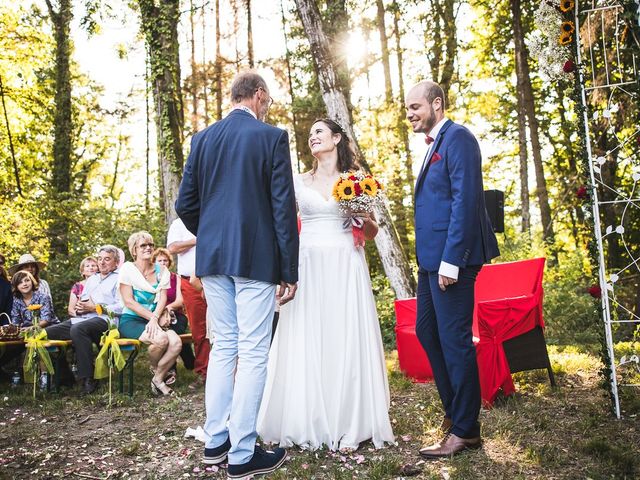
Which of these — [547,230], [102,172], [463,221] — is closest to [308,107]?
[547,230]

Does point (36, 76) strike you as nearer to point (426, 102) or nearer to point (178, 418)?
point (178, 418)

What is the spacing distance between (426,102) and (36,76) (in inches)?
682

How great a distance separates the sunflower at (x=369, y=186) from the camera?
3953 millimetres

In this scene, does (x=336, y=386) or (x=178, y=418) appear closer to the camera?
(x=336, y=386)

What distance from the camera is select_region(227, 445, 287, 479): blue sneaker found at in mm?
3268

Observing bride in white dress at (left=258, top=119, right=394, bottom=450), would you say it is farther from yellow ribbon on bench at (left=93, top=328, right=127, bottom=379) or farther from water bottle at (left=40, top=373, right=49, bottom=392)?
water bottle at (left=40, top=373, right=49, bottom=392)

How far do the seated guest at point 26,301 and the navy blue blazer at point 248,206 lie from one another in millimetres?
5045

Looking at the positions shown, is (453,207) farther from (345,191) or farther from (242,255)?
(242,255)

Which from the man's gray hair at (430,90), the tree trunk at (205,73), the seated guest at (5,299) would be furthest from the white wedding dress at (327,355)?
the tree trunk at (205,73)

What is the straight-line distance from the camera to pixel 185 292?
638cm

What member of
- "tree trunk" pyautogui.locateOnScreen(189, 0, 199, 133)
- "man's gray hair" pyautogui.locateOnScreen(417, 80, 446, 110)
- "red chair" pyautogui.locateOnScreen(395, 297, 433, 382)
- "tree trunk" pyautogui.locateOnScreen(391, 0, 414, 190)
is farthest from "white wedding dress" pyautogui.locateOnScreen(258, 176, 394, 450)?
"tree trunk" pyautogui.locateOnScreen(189, 0, 199, 133)

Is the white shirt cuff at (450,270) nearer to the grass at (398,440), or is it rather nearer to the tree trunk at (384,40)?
the grass at (398,440)

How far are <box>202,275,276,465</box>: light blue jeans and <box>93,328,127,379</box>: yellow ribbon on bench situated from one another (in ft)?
8.19

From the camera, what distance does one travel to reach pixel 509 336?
4.80 meters
